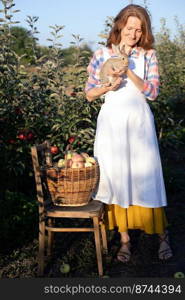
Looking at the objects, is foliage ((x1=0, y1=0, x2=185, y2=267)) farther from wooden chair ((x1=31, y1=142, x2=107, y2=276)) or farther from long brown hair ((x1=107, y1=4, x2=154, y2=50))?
long brown hair ((x1=107, y1=4, x2=154, y2=50))

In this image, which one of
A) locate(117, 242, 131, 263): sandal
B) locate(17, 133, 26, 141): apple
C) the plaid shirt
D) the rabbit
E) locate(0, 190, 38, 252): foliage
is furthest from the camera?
locate(17, 133, 26, 141): apple

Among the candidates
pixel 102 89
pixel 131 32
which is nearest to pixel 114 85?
pixel 102 89

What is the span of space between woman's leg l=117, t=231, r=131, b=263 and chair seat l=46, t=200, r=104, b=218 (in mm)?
408

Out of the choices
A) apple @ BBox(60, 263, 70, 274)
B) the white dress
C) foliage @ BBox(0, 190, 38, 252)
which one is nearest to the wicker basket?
the white dress

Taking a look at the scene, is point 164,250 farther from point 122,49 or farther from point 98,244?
point 122,49

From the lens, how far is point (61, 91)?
4.09 meters

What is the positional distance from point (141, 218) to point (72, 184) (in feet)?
2.14

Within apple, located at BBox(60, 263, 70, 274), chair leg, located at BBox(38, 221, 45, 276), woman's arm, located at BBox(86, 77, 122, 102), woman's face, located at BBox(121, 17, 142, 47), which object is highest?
woman's face, located at BBox(121, 17, 142, 47)

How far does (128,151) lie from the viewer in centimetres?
299

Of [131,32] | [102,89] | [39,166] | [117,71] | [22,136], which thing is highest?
[131,32]

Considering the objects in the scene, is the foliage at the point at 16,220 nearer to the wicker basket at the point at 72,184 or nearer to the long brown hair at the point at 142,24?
the wicker basket at the point at 72,184

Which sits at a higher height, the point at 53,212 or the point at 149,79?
the point at 149,79

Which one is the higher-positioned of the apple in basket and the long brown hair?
the long brown hair

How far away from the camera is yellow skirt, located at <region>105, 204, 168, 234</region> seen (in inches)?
122
